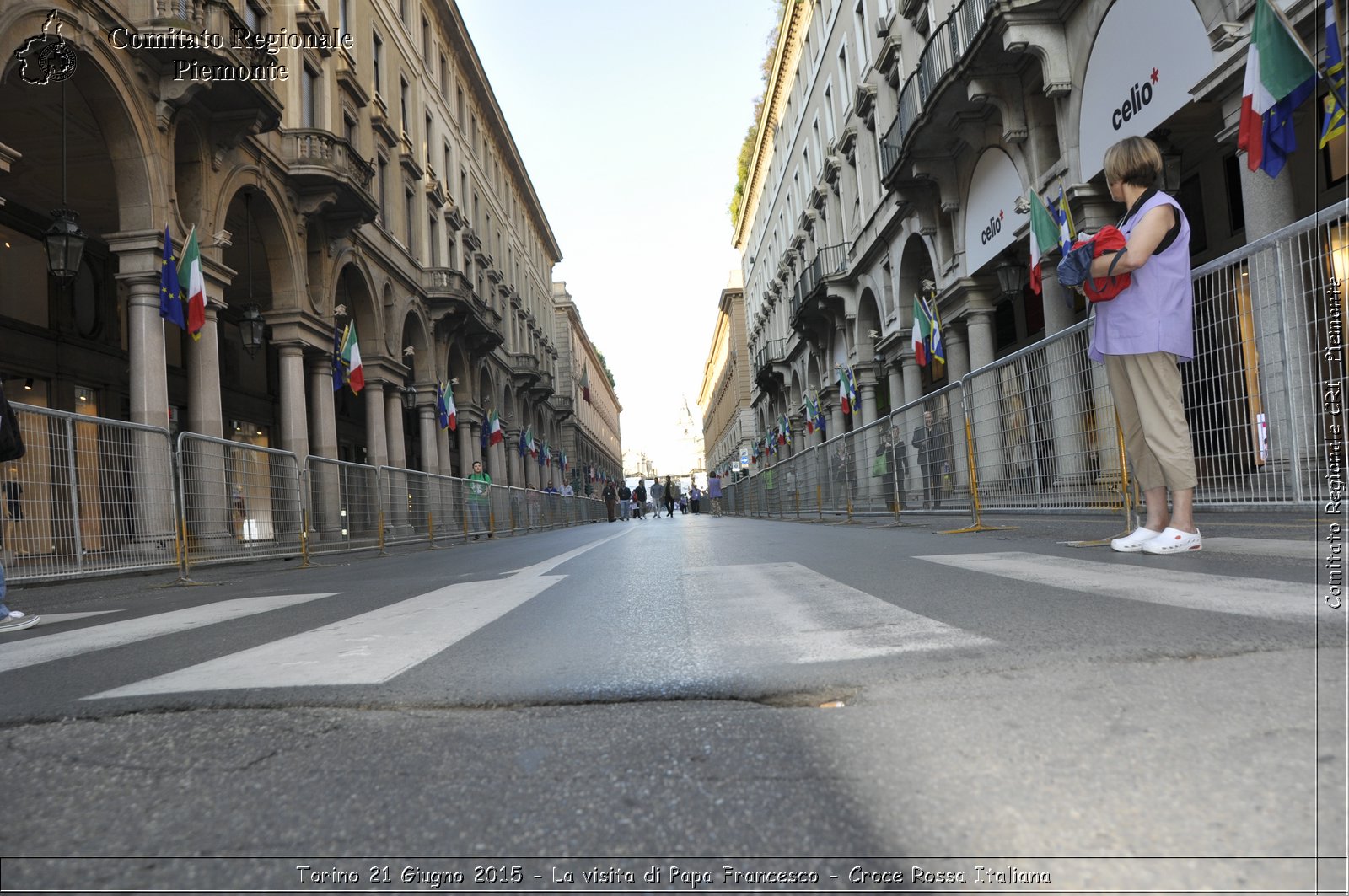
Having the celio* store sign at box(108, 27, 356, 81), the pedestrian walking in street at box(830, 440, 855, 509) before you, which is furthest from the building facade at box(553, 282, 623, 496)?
the pedestrian walking in street at box(830, 440, 855, 509)

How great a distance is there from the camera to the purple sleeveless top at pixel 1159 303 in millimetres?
4031

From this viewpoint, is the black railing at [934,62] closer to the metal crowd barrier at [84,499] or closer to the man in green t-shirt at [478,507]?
the man in green t-shirt at [478,507]

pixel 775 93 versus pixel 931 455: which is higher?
pixel 775 93

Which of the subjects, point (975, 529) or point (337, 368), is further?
point (337, 368)

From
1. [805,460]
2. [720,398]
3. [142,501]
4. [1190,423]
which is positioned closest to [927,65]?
[805,460]

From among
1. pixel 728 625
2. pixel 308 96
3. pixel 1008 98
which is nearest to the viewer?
pixel 728 625

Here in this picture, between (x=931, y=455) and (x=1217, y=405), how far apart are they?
488 centimetres

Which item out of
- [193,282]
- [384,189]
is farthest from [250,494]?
[384,189]

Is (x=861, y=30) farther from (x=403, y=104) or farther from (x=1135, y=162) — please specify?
(x=1135, y=162)

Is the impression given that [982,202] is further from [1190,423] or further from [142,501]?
[142,501]

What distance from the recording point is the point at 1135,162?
4.10 m

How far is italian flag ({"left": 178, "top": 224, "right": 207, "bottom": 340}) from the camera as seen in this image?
12656 millimetres

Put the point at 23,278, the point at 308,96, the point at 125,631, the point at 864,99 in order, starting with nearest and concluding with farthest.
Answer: the point at 125,631 < the point at 23,278 < the point at 308,96 < the point at 864,99

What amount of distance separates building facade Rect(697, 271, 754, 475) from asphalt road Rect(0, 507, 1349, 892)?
61860mm
